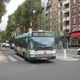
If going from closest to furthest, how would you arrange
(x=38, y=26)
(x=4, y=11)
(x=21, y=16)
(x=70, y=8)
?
(x=4, y=11) < (x=38, y=26) < (x=21, y=16) < (x=70, y=8)

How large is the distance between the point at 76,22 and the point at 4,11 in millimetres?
37814

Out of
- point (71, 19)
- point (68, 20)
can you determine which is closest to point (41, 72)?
point (71, 19)

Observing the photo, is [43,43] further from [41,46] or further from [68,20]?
[68,20]

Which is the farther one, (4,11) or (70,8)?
(70,8)

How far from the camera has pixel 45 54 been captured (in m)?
23.3

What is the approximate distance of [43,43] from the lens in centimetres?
2347

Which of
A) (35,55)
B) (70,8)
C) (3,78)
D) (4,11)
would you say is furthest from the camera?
(70,8)

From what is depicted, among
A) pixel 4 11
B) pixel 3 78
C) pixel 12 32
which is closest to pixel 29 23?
pixel 4 11

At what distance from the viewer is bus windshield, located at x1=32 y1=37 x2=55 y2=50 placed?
23373 millimetres

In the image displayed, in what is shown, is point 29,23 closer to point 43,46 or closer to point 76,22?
point 76,22

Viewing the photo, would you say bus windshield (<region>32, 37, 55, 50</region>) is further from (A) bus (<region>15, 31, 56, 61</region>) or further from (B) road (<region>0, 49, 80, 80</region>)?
(B) road (<region>0, 49, 80, 80</region>)

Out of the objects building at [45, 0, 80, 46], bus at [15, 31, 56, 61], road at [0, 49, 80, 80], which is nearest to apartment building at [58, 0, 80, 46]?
building at [45, 0, 80, 46]

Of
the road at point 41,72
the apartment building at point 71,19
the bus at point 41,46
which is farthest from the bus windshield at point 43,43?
the apartment building at point 71,19

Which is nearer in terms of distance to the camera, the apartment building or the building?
the apartment building
